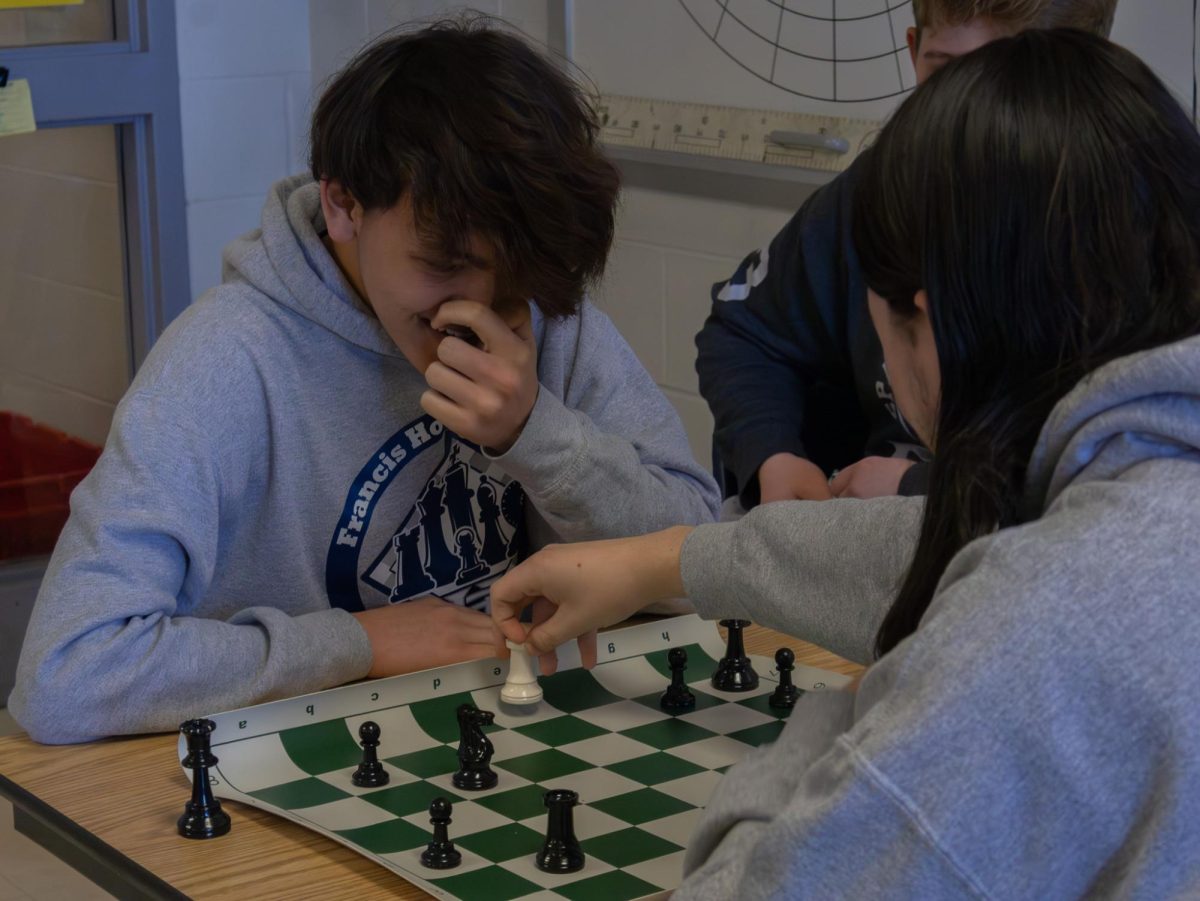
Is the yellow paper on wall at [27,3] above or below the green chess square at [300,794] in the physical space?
above

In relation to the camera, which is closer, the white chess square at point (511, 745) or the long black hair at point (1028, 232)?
the long black hair at point (1028, 232)

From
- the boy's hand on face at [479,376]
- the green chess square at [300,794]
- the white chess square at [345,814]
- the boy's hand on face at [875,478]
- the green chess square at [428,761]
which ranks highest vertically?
the boy's hand on face at [479,376]

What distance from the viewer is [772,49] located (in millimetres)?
2762

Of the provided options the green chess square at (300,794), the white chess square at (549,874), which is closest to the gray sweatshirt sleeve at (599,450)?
the green chess square at (300,794)

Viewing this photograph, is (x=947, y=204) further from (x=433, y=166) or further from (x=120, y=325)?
(x=120, y=325)

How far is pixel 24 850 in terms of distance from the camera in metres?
2.59

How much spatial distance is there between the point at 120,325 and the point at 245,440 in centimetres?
209

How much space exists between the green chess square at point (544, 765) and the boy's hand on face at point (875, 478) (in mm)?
641

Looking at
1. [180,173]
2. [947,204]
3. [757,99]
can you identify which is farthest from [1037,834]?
[180,173]

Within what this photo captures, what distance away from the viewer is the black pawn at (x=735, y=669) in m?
1.38

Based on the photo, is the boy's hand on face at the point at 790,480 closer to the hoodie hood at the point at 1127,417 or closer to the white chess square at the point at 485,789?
the white chess square at the point at 485,789

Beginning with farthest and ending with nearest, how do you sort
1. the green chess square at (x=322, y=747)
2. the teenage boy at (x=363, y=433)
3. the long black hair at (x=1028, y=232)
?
the teenage boy at (x=363, y=433), the green chess square at (x=322, y=747), the long black hair at (x=1028, y=232)

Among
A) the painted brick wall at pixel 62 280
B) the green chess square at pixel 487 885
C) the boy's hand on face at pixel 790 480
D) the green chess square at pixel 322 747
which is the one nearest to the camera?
the green chess square at pixel 487 885

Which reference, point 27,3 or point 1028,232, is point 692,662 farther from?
point 27,3
